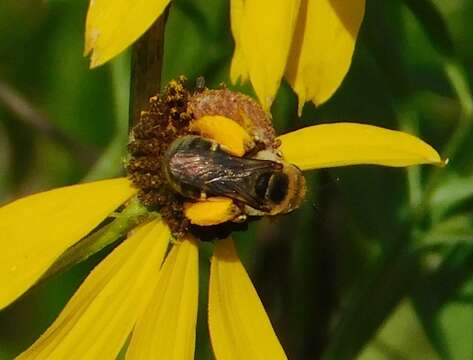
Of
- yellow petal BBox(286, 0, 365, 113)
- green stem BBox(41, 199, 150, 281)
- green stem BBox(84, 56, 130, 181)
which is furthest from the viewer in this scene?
green stem BBox(84, 56, 130, 181)

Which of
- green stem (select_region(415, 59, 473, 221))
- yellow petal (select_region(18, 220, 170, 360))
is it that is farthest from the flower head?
green stem (select_region(415, 59, 473, 221))

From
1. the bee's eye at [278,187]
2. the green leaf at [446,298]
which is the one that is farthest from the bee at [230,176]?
the green leaf at [446,298]

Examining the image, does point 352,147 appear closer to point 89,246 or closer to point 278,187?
point 278,187

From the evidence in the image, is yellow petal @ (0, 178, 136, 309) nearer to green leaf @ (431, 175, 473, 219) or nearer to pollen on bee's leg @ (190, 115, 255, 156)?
pollen on bee's leg @ (190, 115, 255, 156)

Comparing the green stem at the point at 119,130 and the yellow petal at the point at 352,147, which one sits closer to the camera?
the yellow petal at the point at 352,147

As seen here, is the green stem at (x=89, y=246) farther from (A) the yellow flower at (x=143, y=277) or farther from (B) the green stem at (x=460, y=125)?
(B) the green stem at (x=460, y=125)

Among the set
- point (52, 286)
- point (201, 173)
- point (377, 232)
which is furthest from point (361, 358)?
point (52, 286)
